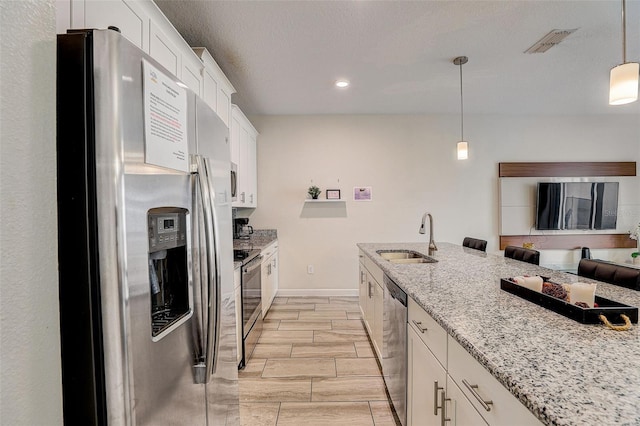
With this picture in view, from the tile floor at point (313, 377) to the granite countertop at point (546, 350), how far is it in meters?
1.05

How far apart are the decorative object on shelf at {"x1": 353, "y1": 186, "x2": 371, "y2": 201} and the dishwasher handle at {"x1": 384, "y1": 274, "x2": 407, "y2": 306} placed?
8.95 ft

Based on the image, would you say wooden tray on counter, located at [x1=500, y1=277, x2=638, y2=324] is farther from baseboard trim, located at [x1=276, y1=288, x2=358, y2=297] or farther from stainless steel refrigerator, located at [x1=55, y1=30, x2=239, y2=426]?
baseboard trim, located at [x1=276, y1=288, x2=358, y2=297]

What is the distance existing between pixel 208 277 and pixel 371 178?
3970mm

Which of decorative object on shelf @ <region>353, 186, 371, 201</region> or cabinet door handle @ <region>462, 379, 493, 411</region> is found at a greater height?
decorative object on shelf @ <region>353, 186, 371, 201</region>

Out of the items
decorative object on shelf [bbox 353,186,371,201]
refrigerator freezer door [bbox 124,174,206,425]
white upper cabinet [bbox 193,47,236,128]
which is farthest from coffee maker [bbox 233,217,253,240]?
refrigerator freezer door [bbox 124,174,206,425]

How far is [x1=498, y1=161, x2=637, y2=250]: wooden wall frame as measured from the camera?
15.9 feet

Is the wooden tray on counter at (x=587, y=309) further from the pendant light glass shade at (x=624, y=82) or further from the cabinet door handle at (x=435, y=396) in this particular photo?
the pendant light glass shade at (x=624, y=82)

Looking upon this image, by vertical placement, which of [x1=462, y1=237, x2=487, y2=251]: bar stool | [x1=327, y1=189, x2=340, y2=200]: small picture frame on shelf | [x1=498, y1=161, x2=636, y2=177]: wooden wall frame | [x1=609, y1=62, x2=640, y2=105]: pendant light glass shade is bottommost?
[x1=462, y1=237, x2=487, y2=251]: bar stool

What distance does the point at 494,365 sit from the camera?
826mm

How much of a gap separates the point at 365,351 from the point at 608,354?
225 cm

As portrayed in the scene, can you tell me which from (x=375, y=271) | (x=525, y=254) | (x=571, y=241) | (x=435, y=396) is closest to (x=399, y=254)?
(x=375, y=271)

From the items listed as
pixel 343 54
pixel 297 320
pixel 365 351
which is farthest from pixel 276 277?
pixel 343 54

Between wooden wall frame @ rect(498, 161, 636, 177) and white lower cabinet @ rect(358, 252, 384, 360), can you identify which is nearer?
white lower cabinet @ rect(358, 252, 384, 360)

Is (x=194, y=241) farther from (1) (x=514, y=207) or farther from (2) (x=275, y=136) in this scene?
(1) (x=514, y=207)
